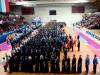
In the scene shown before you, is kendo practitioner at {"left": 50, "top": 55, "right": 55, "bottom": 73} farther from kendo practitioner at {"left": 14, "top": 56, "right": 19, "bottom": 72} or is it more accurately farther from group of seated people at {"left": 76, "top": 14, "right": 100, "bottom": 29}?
group of seated people at {"left": 76, "top": 14, "right": 100, "bottom": 29}

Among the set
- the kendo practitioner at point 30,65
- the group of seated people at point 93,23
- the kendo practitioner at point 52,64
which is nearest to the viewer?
the kendo practitioner at point 52,64

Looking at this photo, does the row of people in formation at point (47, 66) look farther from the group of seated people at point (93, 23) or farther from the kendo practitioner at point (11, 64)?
the group of seated people at point (93, 23)

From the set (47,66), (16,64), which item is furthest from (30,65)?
(47,66)

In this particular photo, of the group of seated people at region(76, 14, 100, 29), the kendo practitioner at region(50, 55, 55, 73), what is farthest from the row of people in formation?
the group of seated people at region(76, 14, 100, 29)

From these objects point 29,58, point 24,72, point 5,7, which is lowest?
point 24,72

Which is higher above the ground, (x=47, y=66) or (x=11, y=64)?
(x=11, y=64)

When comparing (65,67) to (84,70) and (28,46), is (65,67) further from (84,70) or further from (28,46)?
(28,46)

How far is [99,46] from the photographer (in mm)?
21109

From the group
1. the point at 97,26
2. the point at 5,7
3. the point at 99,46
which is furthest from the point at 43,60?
the point at 97,26

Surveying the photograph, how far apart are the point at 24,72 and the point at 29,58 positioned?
2.92 ft

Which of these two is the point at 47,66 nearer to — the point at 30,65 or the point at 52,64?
the point at 52,64

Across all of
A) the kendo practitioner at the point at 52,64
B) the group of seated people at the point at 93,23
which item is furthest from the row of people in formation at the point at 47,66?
the group of seated people at the point at 93,23

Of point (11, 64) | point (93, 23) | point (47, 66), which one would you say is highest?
point (93, 23)

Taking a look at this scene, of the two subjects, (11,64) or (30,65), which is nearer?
(30,65)
